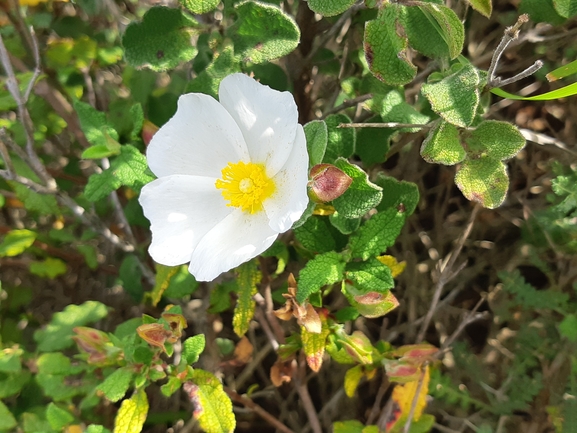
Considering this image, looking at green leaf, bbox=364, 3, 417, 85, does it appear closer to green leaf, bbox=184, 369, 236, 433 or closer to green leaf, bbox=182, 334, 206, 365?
green leaf, bbox=182, 334, 206, 365

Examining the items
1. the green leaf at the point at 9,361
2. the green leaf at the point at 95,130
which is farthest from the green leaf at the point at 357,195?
the green leaf at the point at 9,361

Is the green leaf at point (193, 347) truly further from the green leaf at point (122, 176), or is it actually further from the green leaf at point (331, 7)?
the green leaf at point (331, 7)

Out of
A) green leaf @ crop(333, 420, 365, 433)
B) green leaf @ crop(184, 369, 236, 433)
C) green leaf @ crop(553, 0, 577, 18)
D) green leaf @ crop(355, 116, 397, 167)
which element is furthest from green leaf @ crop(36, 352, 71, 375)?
green leaf @ crop(553, 0, 577, 18)

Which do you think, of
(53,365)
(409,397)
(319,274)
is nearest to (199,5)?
(319,274)

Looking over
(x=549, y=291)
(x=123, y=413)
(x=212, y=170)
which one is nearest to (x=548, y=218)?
(x=549, y=291)

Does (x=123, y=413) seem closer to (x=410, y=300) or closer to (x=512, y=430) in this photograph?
(x=410, y=300)

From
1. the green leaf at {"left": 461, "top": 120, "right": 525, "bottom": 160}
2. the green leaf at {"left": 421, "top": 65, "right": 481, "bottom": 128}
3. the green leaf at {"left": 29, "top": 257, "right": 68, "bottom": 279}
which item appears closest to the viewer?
the green leaf at {"left": 421, "top": 65, "right": 481, "bottom": 128}
